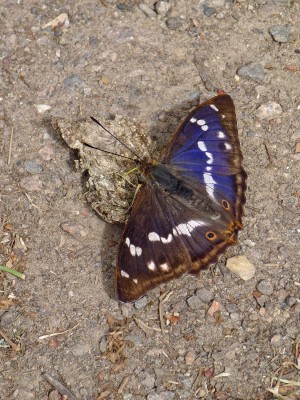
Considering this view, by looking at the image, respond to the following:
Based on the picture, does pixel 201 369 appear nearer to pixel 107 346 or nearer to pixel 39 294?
pixel 107 346

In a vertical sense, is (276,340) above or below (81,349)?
above

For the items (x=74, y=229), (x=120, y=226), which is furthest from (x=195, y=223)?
(x=74, y=229)

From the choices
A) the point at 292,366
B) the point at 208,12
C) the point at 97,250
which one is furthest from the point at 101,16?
the point at 292,366

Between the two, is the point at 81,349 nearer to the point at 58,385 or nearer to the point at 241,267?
the point at 58,385

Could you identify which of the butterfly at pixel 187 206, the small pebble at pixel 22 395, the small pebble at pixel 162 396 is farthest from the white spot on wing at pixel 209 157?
the small pebble at pixel 22 395

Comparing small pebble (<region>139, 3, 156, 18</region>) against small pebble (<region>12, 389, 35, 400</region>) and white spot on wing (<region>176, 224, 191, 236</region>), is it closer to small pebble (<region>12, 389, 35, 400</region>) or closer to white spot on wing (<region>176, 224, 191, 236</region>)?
white spot on wing (<region>176, 224, 191, 236</region>)

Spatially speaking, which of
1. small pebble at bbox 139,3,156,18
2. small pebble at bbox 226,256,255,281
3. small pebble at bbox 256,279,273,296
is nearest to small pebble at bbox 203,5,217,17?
small pebble at bbox 139,3,156,18

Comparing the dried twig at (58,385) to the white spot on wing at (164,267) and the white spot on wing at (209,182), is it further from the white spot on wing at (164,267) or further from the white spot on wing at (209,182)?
the white spot on wing at (209,182)
